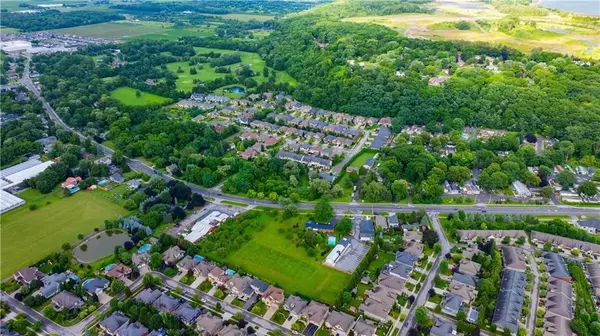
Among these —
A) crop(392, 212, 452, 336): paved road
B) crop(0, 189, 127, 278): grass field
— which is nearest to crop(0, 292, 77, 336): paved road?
crop(0, 189, 127, 278): grass field

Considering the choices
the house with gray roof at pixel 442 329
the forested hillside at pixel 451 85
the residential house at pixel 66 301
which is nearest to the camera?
the house with gray roof at pixel 442 329

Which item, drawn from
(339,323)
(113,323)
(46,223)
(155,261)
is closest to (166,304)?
(113,323)

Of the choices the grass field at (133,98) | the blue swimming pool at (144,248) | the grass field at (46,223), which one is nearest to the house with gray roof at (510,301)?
the blue swimming pool at (144,248)

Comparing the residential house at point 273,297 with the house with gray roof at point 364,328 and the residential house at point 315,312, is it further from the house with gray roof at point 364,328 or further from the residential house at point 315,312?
the house with gray roof at point 364,328

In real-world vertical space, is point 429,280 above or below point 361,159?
below

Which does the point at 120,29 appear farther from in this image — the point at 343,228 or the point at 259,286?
the point at 259,286

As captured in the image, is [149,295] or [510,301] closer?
[510,301]

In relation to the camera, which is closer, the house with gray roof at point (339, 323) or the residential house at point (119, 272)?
the house with gray roof at point (339, 323)
